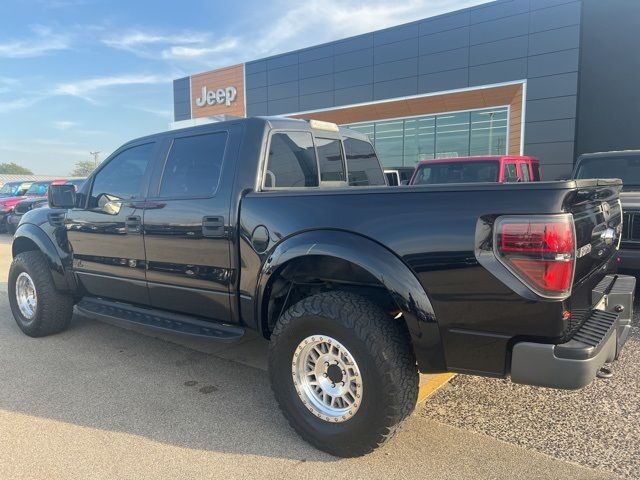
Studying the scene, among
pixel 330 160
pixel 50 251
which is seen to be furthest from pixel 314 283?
pixel 50 251

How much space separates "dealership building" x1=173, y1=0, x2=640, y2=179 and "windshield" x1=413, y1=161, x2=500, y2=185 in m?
10.7

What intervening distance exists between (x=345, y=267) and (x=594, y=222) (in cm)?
140

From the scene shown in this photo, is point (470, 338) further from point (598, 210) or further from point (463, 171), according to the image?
point (463, 171)

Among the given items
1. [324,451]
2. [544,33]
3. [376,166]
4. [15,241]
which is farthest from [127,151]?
[544,33]

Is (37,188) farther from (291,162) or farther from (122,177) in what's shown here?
→ (291,162)

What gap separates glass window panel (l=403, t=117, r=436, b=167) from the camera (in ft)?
70.3

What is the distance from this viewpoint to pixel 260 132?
3385 mm

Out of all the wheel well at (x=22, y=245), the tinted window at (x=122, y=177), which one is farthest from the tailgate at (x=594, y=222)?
the wheel well at (x=22, y=245)

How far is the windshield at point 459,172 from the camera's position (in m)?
8.38

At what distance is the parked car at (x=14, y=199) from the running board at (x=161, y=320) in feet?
47.9

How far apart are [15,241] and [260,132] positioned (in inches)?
136

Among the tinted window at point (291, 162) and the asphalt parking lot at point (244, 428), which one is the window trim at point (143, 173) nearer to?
the tinted window at point (291, 162)

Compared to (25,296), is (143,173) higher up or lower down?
higher up

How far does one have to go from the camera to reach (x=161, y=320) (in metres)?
3.80
